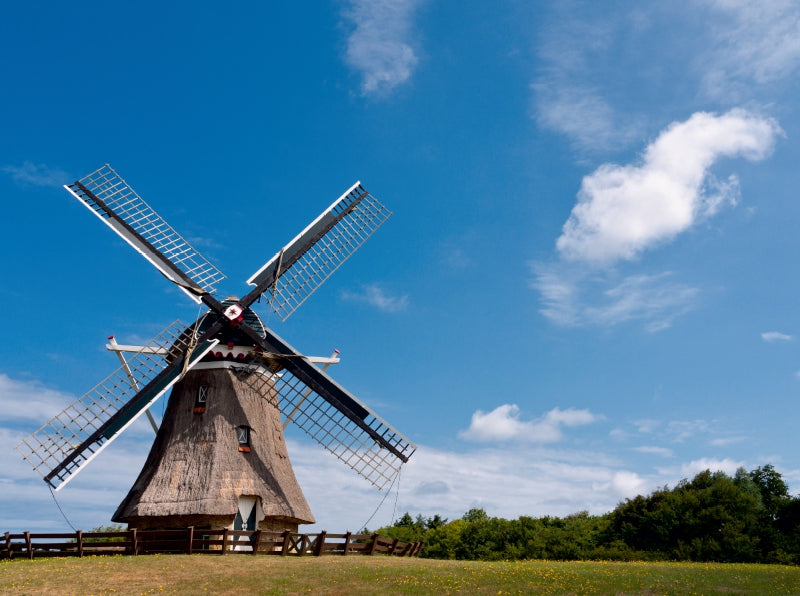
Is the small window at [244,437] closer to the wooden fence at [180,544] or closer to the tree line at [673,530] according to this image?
the wooden fence at [180,544]

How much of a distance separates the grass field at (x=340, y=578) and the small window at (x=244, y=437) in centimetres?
478

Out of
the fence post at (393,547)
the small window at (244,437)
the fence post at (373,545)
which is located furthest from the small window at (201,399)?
the fence post at (393,547)

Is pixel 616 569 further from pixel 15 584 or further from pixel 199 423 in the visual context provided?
pixel 15 584

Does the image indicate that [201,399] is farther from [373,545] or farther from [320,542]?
[373,545]

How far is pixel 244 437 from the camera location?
28.1 meters

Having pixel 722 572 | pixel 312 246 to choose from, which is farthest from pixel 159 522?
pixel 722 572

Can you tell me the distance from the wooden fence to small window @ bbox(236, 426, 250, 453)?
344cm

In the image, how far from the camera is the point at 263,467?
91.1ft

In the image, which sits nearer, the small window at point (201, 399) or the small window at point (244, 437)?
the small window at point (244, 437)

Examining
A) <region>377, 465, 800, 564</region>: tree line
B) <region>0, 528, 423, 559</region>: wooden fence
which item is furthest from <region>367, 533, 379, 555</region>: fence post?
<region>377, 465, 800, 564</region>: tree line

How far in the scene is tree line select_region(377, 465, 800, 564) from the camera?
1473 inches

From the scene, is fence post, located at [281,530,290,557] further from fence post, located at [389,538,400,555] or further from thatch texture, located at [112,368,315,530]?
fence post, located at [389,538,400,555]

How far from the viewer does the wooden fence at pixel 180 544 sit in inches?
976

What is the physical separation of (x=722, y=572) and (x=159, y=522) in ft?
68.3
